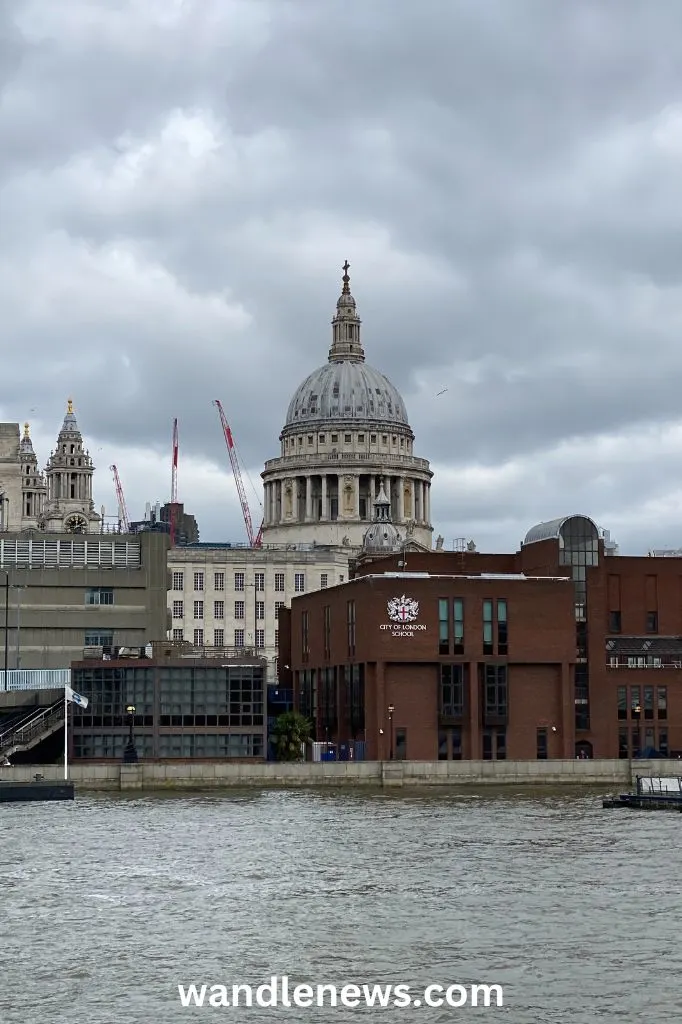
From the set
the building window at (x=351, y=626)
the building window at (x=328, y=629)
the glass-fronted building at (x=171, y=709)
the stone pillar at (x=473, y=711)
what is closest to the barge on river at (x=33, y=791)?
the glass-fronted building at (x=171, y=709)

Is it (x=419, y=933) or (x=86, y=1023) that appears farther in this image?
(x=419, y=933)

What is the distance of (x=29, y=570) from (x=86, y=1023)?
10620cm

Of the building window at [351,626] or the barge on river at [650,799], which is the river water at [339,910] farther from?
the building window at [351,626]

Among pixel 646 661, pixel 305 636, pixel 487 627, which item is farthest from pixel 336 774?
pixel 305 636

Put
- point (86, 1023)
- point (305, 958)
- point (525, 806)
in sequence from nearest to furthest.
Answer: point (86, 1023)
point (305, 958)
point (525, 806)

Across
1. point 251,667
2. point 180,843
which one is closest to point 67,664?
Answer: point 251,667

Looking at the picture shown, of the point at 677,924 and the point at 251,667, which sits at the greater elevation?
the point at 251,667

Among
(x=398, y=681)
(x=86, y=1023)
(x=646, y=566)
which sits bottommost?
(x=86, y=1023)

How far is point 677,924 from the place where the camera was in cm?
6738

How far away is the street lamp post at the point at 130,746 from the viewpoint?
137 m

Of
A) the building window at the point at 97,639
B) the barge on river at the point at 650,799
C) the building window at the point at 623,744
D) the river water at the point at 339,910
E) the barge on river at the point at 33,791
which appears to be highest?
the building window at the point at 97,639

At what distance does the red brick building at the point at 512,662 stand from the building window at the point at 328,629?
58 centimetres

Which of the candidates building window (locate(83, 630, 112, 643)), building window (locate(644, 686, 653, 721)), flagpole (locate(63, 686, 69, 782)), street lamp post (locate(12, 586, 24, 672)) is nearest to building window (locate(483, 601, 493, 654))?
building window (locate(644, 686, 653, 721))

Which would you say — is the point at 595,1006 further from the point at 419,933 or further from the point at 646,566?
the point at 646,566
